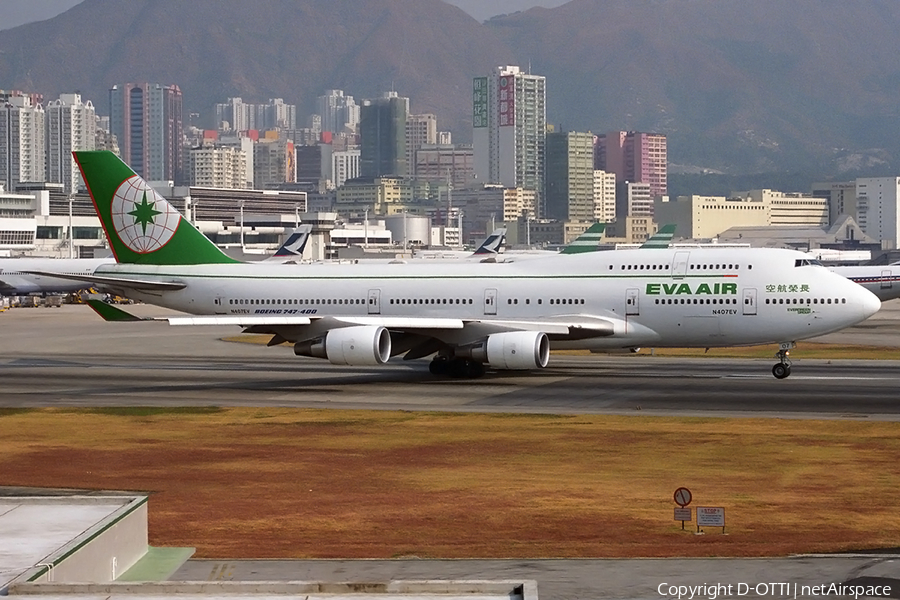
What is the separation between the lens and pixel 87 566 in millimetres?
15695

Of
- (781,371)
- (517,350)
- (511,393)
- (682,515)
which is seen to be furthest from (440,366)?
(682,515)

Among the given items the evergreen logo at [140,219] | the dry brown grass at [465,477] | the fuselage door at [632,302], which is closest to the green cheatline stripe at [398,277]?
the fuselage door at [632,302]

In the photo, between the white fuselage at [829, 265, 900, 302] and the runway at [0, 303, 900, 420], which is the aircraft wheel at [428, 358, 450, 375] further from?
the white fuselage at [829, 265, 900, 302]

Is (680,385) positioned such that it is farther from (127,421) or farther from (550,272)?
(127,421)

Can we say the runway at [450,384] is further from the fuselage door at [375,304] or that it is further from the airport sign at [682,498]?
the airport sign at [682,498]

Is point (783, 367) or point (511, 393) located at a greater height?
point (783, 367)

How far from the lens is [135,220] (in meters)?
54.5

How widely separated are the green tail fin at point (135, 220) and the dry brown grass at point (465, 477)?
13281mm

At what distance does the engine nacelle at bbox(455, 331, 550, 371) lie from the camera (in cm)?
4691

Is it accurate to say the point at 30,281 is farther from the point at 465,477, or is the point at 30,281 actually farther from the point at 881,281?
the point at 465,477

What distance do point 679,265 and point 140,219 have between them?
2200 cm

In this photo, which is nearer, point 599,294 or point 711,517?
point 711,517

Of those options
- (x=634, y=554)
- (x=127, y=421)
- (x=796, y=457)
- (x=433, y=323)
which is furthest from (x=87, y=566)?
(x=433, y=323)

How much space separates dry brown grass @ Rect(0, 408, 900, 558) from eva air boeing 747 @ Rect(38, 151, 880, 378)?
751cm
